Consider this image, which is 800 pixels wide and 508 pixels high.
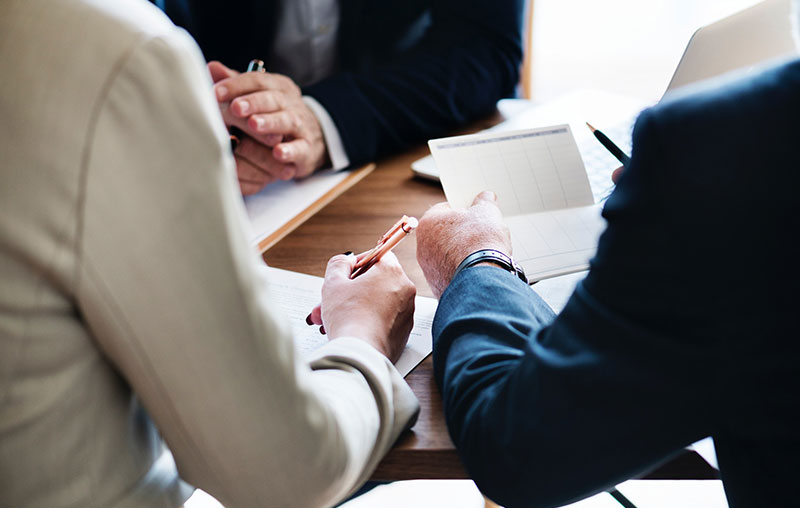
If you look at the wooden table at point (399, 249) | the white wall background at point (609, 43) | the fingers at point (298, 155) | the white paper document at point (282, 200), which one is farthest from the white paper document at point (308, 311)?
the white wall background at point (609, 43)

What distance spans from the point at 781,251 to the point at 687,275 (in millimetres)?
A: 57

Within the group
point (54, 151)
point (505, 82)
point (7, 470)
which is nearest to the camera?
point (54, 151)

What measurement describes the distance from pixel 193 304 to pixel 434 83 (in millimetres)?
891

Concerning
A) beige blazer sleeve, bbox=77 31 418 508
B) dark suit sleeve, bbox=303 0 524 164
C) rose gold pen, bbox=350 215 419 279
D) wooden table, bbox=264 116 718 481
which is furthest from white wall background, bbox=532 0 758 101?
beige blazer sleeve, bbox=77 31 418 508

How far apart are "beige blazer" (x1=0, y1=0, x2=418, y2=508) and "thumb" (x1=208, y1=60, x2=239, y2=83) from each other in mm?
731

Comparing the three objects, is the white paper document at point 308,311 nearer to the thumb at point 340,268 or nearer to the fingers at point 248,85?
the thumb at point 340,268

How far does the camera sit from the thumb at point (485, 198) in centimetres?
86

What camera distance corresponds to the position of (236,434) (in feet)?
1.58

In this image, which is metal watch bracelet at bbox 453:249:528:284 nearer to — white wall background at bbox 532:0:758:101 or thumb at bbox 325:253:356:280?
thumb at bbox 325:253:356:280

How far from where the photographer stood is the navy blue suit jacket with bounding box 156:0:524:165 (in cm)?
117

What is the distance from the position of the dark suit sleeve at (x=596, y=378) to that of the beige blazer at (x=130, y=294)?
0.12 metres

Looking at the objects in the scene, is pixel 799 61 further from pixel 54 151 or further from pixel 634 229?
pixel 54 151

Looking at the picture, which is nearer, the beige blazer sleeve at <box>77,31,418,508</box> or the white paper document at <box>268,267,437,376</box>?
the beige blazer sleeve at <box>77,31,418,508</box>

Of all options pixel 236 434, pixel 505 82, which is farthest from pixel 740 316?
pixel 505 82
